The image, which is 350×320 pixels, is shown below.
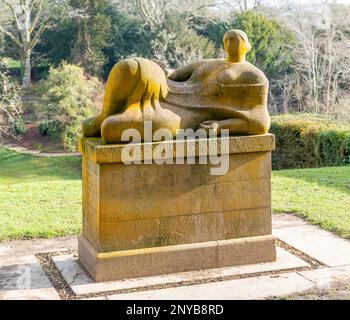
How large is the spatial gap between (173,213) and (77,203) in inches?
137

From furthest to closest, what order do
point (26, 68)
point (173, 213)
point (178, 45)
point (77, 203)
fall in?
point (26, 68), point (178, 45), point (77, 203), point (173, 213)

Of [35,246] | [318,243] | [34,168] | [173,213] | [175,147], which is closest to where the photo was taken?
[175,147]

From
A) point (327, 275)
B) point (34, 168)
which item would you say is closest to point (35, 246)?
point (327, 275)

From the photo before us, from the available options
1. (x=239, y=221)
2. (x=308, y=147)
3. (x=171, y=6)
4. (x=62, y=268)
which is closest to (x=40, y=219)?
(x=62, y=268)

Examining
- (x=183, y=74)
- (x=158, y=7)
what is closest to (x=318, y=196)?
(x=183, y=74)

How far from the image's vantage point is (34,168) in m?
23.1

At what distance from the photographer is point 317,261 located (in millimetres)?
6051

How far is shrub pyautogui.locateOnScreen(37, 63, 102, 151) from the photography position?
79.1 ft

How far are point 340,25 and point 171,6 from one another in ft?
28.0

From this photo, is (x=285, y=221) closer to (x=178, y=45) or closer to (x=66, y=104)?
(x=66, y=104)

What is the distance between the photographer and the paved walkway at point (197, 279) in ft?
17.2

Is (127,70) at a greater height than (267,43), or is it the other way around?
(267,43)

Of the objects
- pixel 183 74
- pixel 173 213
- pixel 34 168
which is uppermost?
pixel 183 74

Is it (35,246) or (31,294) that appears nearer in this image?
(31,294)
